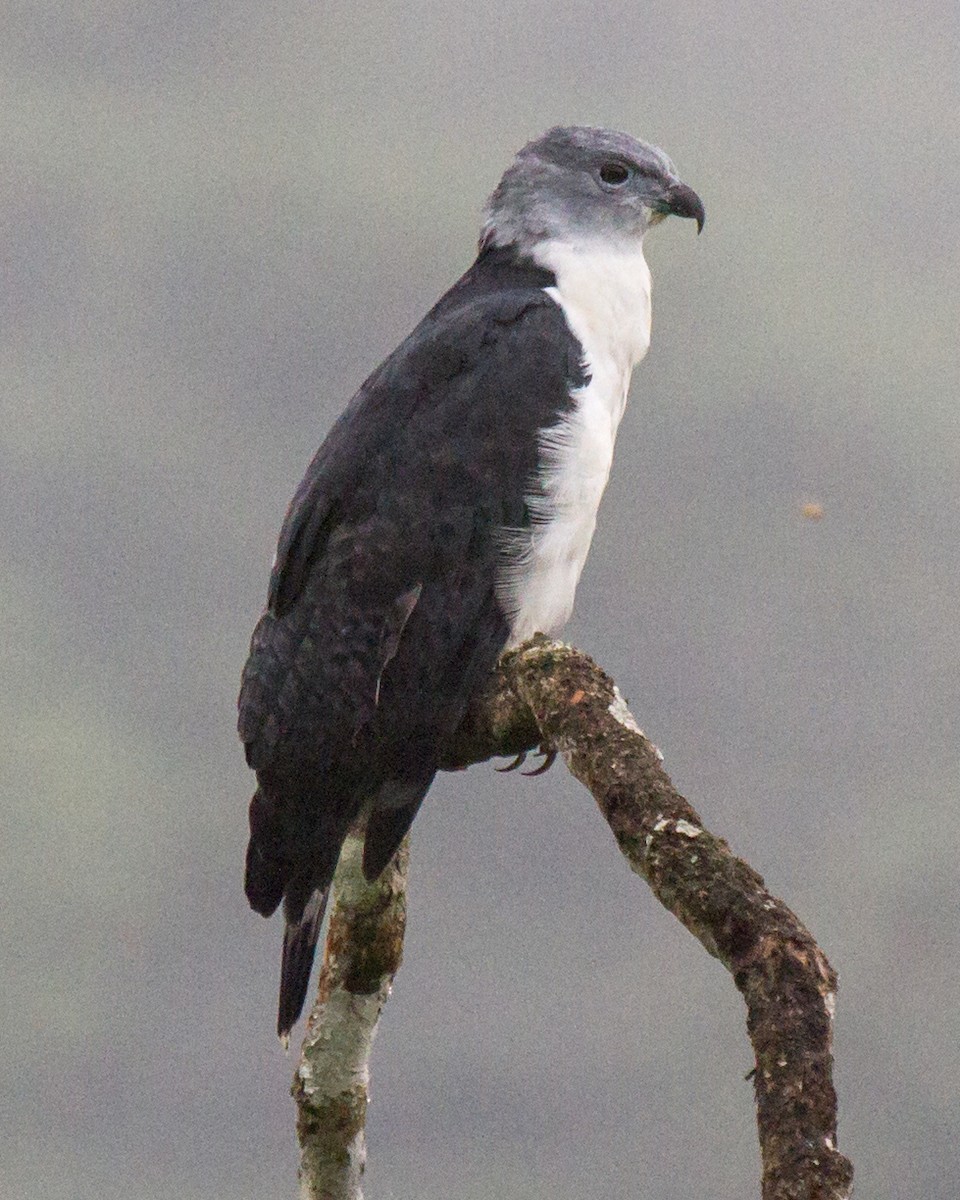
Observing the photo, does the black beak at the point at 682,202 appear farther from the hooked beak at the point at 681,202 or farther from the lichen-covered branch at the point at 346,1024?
the lichen-covered branch at the point at 346,1024

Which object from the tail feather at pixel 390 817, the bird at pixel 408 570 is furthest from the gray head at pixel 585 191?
the tail feather at pixel 390 817

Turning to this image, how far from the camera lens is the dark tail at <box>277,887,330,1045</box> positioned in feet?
8.12

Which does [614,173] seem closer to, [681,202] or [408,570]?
[681,202]

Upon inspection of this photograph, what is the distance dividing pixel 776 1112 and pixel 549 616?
4.51ft

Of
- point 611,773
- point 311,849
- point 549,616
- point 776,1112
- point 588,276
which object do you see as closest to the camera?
point 776,1112

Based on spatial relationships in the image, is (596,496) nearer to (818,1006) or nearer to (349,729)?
(349,729)

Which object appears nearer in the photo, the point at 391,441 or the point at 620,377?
the point at 391,441

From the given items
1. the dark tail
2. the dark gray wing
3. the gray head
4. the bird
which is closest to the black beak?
the gray head

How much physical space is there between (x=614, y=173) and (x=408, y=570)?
934 mm

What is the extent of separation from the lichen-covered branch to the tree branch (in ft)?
1.60

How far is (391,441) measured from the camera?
103 inches

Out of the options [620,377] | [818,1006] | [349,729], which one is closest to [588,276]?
[620,377]

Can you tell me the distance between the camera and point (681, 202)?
302cm

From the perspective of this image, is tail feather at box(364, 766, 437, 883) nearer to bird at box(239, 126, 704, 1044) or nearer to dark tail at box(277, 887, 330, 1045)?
bird at box(239, 126, 704, 1044)
